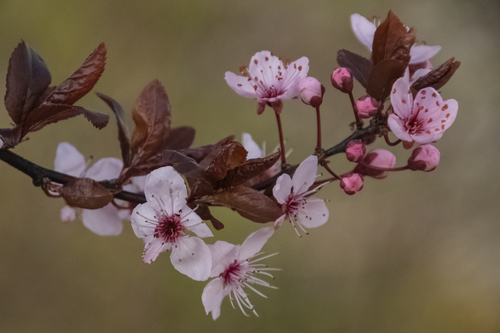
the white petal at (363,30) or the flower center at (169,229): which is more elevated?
the white petal at (363,30)

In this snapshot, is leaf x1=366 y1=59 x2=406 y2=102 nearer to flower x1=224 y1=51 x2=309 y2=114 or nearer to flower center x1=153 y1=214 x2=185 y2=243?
flower x1=224 y1=51 x2=309 y2=114

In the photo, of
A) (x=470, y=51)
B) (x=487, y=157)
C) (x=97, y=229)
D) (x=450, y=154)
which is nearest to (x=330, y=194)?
(x=450, y=154)

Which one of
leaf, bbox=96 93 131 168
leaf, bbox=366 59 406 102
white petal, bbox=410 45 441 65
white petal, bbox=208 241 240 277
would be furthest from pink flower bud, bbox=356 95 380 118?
leaf, bbox=96 93 131 168

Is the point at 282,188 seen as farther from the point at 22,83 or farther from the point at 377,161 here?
the point at 22,83

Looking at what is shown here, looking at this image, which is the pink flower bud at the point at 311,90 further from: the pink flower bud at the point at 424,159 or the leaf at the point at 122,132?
the leaf at the point at 122,132

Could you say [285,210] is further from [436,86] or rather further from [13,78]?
[13,78]

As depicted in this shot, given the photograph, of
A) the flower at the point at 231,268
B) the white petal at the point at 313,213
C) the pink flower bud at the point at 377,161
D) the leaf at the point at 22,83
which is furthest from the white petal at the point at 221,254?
the leaf at the point at 22,83
